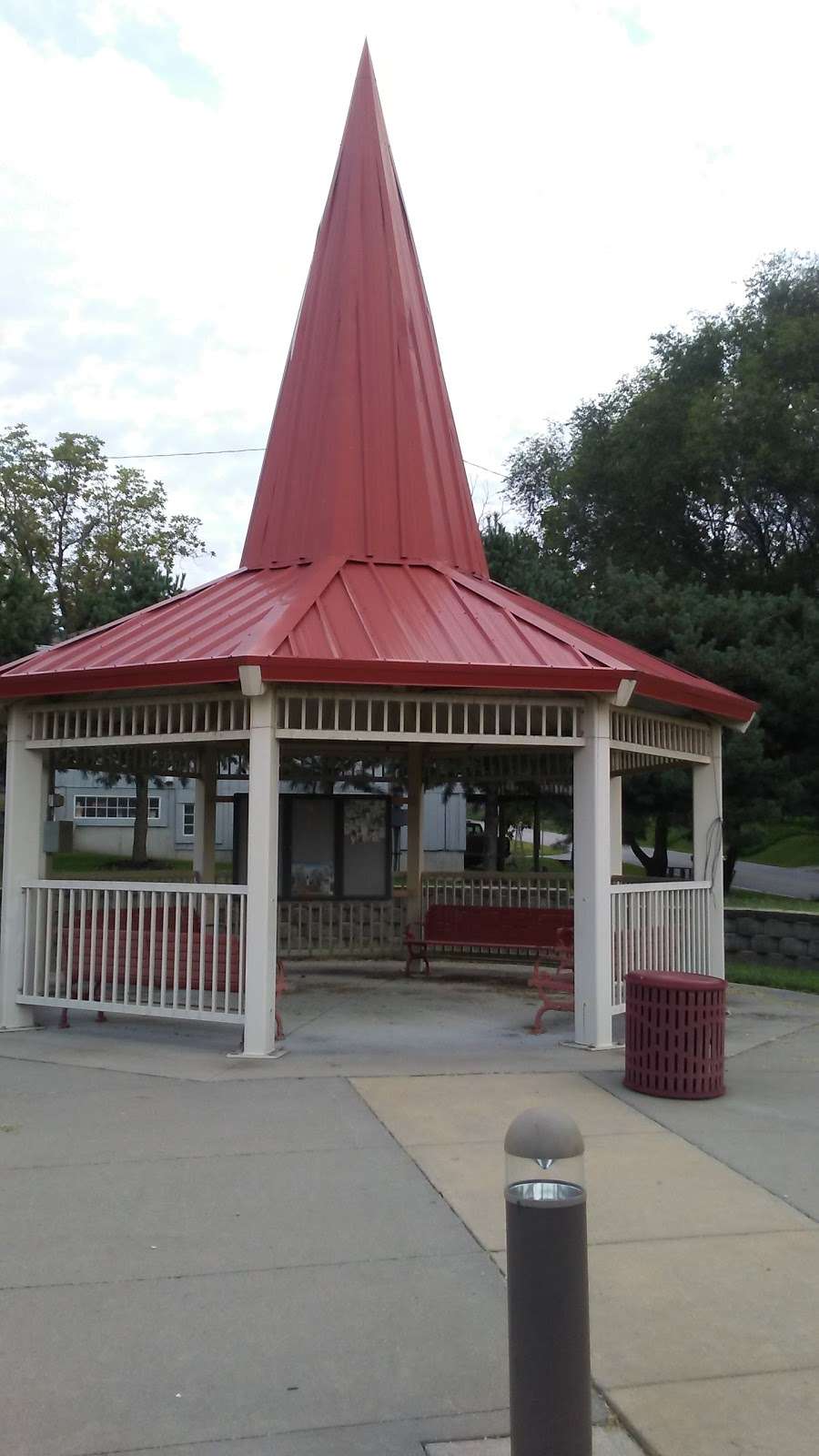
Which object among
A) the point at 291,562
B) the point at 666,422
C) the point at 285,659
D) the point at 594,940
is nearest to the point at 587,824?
the point at 594,940

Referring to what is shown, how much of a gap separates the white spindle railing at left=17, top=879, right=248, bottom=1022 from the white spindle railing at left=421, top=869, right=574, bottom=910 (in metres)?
5.44

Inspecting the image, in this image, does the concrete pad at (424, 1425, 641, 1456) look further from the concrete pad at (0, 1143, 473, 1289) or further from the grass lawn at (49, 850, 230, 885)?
the grass lawn at (49, 850, 230, 885)

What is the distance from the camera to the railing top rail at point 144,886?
9.31 metres

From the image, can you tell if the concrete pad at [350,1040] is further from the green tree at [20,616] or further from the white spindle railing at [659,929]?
the green tree at [20,616]

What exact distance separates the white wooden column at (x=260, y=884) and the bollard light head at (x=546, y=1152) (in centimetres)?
602

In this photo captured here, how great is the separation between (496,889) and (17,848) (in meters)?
7.38

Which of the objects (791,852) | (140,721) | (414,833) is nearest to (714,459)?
(414,833)

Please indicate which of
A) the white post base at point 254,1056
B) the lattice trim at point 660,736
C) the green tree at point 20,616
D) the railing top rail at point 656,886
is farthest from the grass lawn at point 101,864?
the white post base at point 254,1056

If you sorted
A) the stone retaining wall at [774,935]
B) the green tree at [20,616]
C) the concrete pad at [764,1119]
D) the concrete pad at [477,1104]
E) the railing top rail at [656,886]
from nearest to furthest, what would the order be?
the concrete pad at [764,1119] → the concrete pad at [477,1104] → the railing top rail at [656,886] → the stone retaining wall at [774,935] → the green tree at [20,616]

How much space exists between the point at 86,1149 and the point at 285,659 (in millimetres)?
3664

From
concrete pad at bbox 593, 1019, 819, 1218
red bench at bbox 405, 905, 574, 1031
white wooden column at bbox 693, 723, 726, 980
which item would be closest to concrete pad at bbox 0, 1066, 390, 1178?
concrete pad at bbox 593, 1019, 819, 1218

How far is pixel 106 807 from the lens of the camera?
47250 mm

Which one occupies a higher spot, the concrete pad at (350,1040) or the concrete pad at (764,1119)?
the concrete pad at (350,1040)

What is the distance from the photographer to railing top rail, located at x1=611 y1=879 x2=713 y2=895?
987 cm
